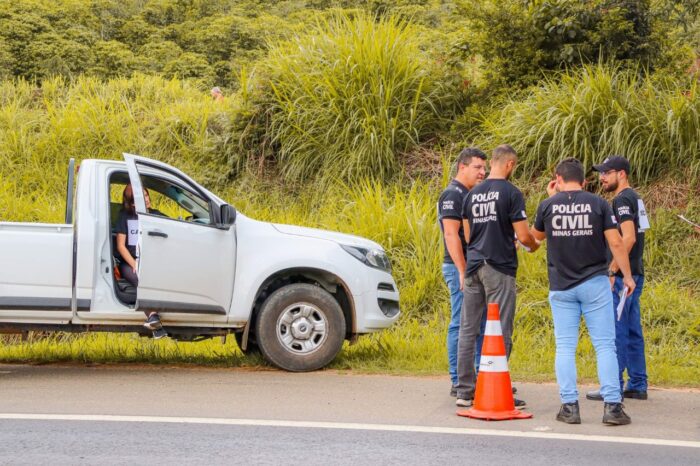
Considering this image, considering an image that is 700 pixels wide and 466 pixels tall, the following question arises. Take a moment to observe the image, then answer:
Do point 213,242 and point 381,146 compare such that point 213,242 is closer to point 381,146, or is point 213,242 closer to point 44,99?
point 381,146

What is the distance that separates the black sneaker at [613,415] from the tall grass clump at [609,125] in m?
6.70

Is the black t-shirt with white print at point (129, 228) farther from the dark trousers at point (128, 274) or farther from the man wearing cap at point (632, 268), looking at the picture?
the man wearing cap at point (632, 268)

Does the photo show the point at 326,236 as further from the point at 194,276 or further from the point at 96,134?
the point at 96,134

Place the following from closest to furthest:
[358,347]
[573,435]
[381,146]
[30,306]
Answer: [573,435]
[30,306]
[358,347]
[381,146]

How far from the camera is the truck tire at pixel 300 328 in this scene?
914cm

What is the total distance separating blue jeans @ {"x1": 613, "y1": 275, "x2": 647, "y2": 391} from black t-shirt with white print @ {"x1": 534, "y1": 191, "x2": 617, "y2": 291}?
113 centimetres

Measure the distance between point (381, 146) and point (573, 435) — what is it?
837cm

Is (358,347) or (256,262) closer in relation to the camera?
(256,262)

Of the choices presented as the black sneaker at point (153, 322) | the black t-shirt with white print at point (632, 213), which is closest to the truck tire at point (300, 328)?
the black sneaker at point (153, 322)

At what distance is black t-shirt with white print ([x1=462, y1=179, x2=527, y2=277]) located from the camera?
23.7 ft

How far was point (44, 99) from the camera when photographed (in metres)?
18.4

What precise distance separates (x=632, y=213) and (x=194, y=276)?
151 inches

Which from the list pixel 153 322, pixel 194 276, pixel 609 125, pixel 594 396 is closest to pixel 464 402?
pixel 594 396

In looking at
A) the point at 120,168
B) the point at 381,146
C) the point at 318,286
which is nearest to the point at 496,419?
the point at 318,286
